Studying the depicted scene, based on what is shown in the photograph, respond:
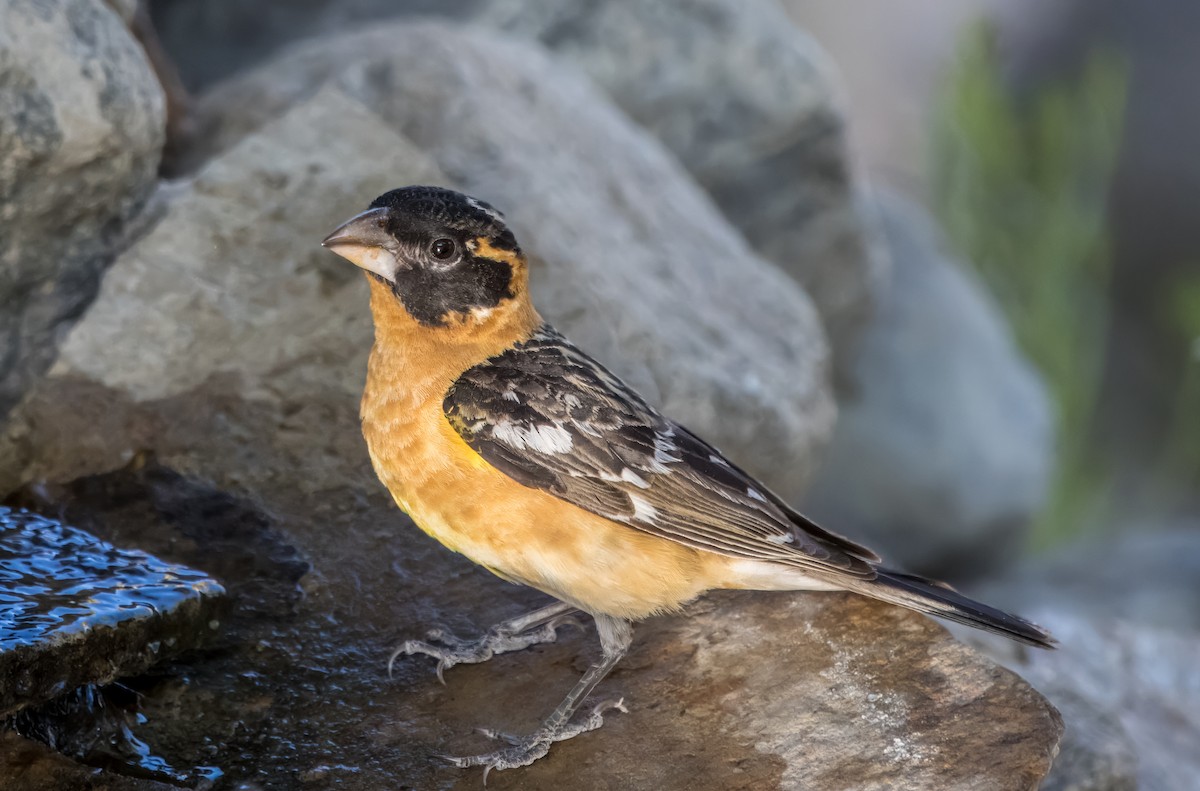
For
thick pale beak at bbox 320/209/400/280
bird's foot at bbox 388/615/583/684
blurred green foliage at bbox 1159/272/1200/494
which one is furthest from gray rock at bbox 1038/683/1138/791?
blurred green foliage at bbox 1159/272/1200/494

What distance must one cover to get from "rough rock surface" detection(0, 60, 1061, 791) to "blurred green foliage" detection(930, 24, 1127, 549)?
262 inches

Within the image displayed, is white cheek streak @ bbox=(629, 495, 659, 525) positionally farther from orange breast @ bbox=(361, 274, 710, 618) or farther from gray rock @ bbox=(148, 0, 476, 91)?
gray rock @ bbox=(148, 0, 476, 91)

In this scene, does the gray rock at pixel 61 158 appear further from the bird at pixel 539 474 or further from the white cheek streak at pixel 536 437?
the white cheek streak at pixel 536 437

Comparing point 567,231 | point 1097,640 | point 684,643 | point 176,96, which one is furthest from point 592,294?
point 1097,640

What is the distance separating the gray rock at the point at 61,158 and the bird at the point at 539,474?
1.43m

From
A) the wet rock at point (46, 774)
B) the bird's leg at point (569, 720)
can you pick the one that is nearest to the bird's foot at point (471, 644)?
the bird's leg at point (569, 720)

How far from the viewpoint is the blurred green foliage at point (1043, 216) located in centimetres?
1145

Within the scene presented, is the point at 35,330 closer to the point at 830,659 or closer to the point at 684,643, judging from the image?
the point at 684,643

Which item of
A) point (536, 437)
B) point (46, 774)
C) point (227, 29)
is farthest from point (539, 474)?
point (227, 29)

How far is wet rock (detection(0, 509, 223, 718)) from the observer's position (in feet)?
10.8

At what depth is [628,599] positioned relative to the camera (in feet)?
12.3

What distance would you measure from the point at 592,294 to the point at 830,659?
7.09ft

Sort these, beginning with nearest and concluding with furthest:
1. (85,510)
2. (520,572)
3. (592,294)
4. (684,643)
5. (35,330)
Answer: (520,572)
(684,643)
(85,510)
(35,330)
(592,294)

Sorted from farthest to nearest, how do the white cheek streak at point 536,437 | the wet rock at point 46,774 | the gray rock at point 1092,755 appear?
the gray rock at point 1092,755
the white cheek streak at point 536,437
the wet rock at point 46,774
